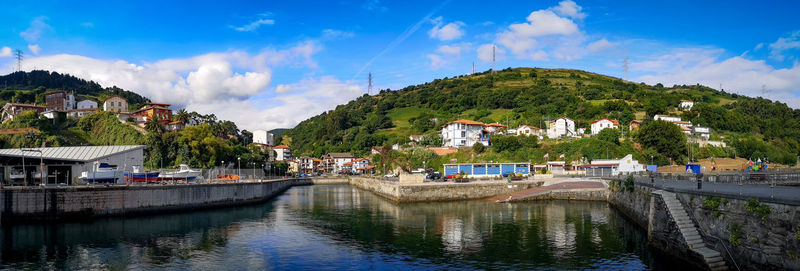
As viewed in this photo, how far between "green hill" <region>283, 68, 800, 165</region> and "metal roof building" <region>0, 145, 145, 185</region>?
222 feet

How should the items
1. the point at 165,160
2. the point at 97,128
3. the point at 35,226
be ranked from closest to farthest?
the point at 35,226
the point at 165,160
the point at 97,128

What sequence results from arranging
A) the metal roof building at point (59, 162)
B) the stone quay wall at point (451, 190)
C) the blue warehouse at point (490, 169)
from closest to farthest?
1. the metal roof building at point (59, 162)
2. the stone quay wall at point (451, 190)
3. the blue warehouse at point (490, 169)

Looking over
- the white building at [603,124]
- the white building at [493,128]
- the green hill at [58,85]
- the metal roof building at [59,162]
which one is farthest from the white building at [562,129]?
the green hill at [58,85]

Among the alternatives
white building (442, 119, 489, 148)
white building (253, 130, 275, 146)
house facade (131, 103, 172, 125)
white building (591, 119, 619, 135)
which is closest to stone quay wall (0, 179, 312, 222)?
white building (442, 119, 489, 148)

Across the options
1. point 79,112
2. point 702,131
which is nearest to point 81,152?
point 79,112

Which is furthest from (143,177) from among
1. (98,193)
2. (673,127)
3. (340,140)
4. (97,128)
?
(340,140)

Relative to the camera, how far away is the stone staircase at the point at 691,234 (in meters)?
19.3

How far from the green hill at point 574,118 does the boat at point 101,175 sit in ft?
226

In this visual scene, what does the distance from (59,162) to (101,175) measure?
7.00 m

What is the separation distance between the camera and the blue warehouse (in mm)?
78312

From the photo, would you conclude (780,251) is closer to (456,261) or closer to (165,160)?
(456,261)

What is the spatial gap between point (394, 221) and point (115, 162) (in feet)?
117

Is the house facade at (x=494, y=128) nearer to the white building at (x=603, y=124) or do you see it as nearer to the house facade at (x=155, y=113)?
the white building at (x=603, y=124)

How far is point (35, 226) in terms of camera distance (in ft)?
118
